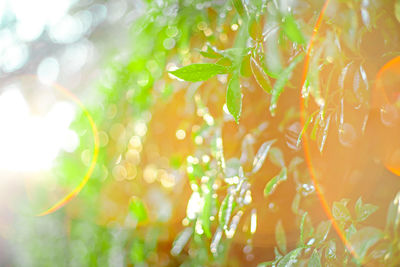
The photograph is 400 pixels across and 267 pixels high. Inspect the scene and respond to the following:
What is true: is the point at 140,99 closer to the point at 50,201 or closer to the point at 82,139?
the point at 82,139

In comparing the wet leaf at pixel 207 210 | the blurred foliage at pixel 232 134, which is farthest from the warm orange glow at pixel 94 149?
the wet leaf at pixel 207 210

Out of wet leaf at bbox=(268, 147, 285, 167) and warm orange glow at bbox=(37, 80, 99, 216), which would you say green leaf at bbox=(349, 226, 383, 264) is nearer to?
wet leaf at bbox=(268, 147, 285, 167)

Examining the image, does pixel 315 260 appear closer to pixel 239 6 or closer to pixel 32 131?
pixel 239 6

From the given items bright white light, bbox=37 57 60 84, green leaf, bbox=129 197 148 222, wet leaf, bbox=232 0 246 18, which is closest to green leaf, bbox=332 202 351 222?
wet leaf, bbox=232 0 246 18

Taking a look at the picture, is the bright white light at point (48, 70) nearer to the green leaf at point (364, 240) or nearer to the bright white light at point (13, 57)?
the bright white light at point (13, 57)

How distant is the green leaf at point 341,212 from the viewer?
2.12ft

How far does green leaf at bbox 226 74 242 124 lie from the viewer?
0.64 meters

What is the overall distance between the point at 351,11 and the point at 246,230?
525mm

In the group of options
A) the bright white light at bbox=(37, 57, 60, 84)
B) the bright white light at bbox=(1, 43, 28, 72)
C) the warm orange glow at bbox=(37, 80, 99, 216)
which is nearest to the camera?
the warm orange glow at bbox=(37, 80, 99, 216)

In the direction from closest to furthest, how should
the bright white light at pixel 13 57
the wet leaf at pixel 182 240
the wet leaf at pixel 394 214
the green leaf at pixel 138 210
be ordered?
the wet leaf at pixel 394 214 < the wet leaf at pixel 182 240 < the green leaf at pixel 138 210 < the bright white light at pixel 13 57

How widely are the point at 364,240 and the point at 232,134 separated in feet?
1.68

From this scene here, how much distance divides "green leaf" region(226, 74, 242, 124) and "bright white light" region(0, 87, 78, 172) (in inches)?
46.7

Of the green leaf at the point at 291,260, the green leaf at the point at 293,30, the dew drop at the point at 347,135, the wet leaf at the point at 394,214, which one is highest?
the green leaf at the point at 293,30

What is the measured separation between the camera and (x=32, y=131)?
218 cm
